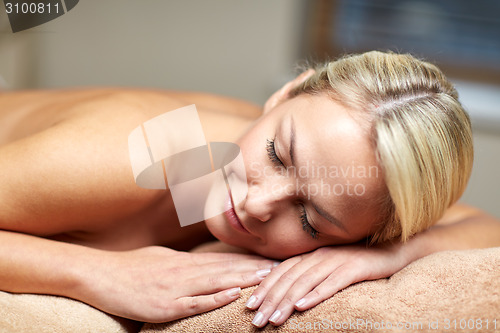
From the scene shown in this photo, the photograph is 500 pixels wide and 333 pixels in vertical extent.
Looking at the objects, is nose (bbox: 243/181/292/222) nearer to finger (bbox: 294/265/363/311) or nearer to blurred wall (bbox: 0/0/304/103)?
finger (bbox: 294/265/363/311)

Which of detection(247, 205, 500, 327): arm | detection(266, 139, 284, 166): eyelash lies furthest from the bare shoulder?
detection(266, 139, 284, 166): eyelash

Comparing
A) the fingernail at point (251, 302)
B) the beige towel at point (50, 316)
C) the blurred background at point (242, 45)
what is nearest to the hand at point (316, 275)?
the fingernail at point (251, 302)

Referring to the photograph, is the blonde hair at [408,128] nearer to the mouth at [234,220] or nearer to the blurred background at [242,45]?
the mouth at [234,220]

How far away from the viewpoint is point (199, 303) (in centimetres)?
85

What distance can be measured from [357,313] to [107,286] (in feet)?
1.40

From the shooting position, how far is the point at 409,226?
34.1 inches

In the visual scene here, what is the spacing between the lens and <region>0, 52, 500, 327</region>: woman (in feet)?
2.71

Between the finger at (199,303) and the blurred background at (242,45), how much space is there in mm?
1513

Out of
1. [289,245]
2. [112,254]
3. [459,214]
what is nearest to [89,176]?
[112,254]

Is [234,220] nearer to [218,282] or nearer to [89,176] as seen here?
[218,282]

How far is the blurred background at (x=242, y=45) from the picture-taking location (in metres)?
2.24

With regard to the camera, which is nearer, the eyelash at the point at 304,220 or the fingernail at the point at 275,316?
the fingernail at the point at 275,316

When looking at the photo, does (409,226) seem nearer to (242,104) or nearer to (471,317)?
(471,317)

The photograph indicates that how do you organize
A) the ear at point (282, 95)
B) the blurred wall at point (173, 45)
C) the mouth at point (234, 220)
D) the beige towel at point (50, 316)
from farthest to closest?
the blurred wall at point (173, 45) < the ear at point (282, 95) < the mouth at point (234, 220) < the beige towel at point (50, 316)
